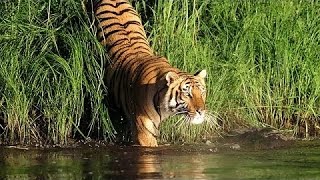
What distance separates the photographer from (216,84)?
31.7 feet

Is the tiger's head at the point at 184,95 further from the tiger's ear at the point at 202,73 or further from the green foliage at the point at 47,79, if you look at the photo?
the green foliage at the point at 47,79

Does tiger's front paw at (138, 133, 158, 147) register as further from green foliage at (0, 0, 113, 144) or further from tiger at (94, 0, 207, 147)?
green foliage at (0, 0, 113, 144)

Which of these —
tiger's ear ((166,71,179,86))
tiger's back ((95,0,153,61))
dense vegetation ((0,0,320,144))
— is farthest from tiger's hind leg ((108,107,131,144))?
tiger's ear ((166,71,179,86))

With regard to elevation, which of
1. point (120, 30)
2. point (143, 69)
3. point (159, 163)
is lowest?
point (159, 163)

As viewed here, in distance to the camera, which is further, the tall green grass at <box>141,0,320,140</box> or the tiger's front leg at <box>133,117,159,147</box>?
the tall green grass at <box>141,0,320,140</box>

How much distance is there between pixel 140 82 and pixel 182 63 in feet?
2.27

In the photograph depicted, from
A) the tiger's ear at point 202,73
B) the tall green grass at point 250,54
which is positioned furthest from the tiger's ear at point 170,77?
the tall green grass at point 250,54

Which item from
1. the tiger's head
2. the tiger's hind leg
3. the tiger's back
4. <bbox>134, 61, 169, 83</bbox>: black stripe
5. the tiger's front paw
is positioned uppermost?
the tiger's back

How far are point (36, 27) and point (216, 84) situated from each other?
1.83m

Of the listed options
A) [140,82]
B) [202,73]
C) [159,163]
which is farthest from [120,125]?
[159,163]

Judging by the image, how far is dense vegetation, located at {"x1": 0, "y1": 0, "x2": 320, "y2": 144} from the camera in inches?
360

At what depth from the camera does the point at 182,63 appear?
972 centimetres

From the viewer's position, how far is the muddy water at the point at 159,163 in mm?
7371

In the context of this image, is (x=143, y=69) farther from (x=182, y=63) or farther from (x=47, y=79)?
(x=47, y=79)
